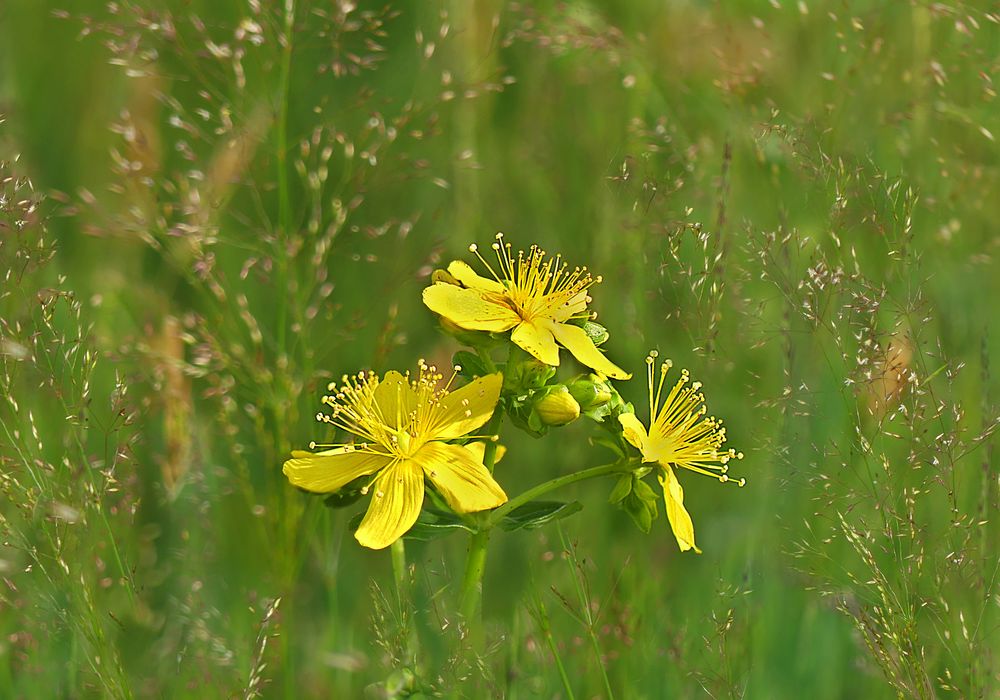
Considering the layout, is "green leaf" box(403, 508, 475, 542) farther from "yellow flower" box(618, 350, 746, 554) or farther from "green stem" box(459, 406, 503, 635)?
"yellow flower" box(618, 350, 746, 554)

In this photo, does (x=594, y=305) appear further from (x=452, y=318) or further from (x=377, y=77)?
(x=452, y=318)

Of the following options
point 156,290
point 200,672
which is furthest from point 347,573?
point 156,290

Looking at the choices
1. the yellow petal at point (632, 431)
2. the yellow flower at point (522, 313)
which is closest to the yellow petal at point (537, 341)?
the yellow flower at point (522, 313)

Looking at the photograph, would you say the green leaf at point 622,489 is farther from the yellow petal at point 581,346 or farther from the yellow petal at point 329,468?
the yellow petal at point 329,468

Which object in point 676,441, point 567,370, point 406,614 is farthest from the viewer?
point 567,370

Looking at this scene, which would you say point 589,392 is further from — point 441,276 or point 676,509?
point 441,276

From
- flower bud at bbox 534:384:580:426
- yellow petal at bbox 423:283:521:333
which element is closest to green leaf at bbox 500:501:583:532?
flower bud at bbox 534:384:580:426

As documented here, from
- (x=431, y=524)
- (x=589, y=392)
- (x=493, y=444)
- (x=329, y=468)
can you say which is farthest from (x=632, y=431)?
(x=329, y=468)
